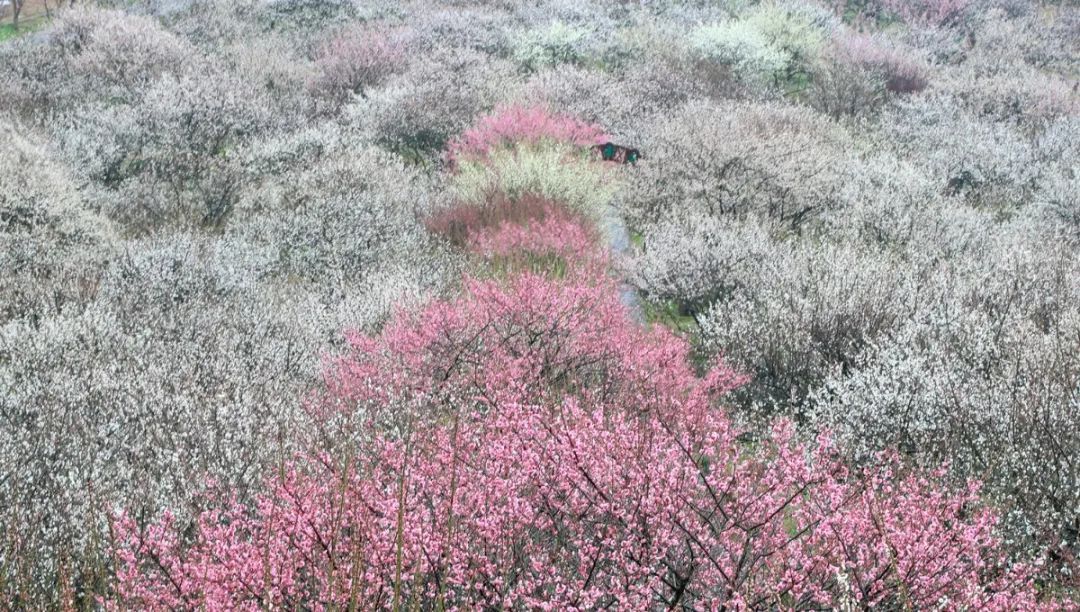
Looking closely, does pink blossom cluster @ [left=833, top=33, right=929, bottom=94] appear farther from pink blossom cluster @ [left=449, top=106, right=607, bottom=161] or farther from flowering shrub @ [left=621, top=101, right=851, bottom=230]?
pink blossom cluster @ [left=449, top=106, right=607, bottom=161]

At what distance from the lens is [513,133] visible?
33438 mm

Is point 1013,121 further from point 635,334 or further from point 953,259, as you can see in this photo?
point 635,334

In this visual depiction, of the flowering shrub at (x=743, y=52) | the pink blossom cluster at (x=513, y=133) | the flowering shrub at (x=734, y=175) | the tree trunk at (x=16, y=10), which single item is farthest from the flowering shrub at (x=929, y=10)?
the tree trunk at (x=16, y=10)

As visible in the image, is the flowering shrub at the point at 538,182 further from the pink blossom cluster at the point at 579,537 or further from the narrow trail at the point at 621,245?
the pink blossom cluster at the point at 579,537

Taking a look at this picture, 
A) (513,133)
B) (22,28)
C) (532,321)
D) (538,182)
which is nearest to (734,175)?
(538,182)

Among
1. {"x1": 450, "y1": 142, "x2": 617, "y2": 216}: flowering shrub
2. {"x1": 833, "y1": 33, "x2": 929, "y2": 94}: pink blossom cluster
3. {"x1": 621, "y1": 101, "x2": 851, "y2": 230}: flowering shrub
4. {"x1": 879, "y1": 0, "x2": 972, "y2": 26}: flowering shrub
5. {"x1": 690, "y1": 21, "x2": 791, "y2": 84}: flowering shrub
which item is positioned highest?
{"x1": 450, "y1": 142, "x2": 617, "y2": 216}: flowering shrub

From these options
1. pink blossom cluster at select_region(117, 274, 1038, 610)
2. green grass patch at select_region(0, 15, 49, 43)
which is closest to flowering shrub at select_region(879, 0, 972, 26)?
green grass patch at select_region(0, 15, 49, 43)

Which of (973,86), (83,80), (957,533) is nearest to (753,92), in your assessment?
(973,86)

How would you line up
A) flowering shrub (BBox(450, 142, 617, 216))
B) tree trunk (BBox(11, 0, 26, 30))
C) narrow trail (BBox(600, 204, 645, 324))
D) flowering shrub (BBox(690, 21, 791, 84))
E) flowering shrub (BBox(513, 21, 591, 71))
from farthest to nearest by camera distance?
tree trunk (BBox(11, 0, 26, 30)) → flowering shrub (BBox(513, 21, 591, 71)) → flowering shrub (BBox(690, 21, 791, 84)) → flowering shrub (BBox(450, 142, 617, 216)) → narrow trail (BBox(600, 204, 645, 324))

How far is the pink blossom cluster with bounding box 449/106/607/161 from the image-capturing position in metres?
32.9

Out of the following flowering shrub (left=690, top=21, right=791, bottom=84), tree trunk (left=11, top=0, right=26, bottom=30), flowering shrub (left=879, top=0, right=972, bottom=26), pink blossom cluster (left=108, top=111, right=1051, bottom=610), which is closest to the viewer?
pink blossom cluster (left=108, top=111, right=1051, bottom=610)

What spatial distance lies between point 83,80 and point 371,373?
3432 centimetres

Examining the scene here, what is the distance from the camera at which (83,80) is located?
4031cm

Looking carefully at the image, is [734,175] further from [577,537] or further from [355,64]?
[355,64]
